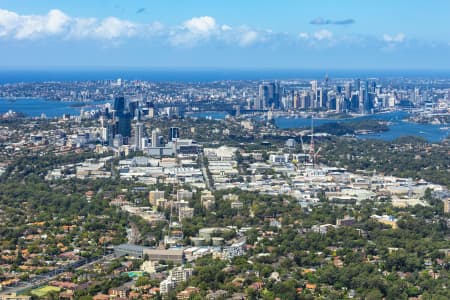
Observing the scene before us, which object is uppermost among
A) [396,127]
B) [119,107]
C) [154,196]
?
[119,107]

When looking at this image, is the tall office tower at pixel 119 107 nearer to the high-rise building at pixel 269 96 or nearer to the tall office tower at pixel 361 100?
the high-rise building at pixel 269 96

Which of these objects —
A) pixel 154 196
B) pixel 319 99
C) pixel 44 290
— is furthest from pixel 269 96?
pixel 44 290

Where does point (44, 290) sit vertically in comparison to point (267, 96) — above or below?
below

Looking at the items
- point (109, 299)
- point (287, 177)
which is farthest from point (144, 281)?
point (287, 177)

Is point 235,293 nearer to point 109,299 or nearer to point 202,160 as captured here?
point 109,299

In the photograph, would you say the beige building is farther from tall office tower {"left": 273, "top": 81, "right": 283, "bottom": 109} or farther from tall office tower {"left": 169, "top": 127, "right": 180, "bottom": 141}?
tall office tower {"left": 273, "top": 81, "right": 283, "bottom": 109}

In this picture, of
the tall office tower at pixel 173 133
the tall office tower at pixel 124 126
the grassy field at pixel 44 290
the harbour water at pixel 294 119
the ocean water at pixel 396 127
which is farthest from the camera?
Answer: the harbour water at pixel 294 119

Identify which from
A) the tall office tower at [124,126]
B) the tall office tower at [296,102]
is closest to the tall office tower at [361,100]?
the tall office tower at [296,102]

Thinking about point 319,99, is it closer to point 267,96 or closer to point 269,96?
point 269,96

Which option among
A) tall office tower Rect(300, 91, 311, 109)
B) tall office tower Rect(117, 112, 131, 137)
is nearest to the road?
tall office tower Rect(117, 112, 131, 137)

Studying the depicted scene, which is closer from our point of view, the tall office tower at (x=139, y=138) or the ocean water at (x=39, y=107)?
the tall office tower at (x=139, y=138)

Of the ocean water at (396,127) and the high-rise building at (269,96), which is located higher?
the high-rise building at (269,96)
